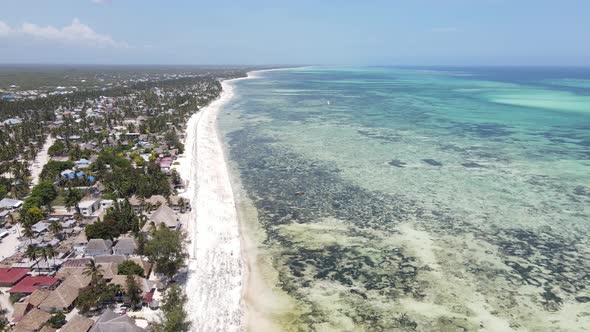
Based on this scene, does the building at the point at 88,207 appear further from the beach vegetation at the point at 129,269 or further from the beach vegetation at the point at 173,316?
the beach vegetation at the point at 173,316

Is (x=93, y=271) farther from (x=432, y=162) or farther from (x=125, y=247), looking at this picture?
(x=432, y=162)

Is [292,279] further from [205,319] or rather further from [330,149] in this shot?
[330,149]

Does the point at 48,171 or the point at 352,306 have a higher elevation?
the point at 48,171

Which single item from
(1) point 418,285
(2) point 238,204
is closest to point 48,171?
(2) point 238,204

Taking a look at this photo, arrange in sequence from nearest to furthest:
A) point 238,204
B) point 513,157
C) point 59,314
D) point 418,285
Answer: point 59,314
point 418,285
point 238,204
point 513,157

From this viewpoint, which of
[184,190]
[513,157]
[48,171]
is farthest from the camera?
[513,157]

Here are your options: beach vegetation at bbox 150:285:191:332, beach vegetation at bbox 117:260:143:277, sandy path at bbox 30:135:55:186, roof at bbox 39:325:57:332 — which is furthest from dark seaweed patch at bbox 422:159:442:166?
sandy path at bbox 30:135:55:186
